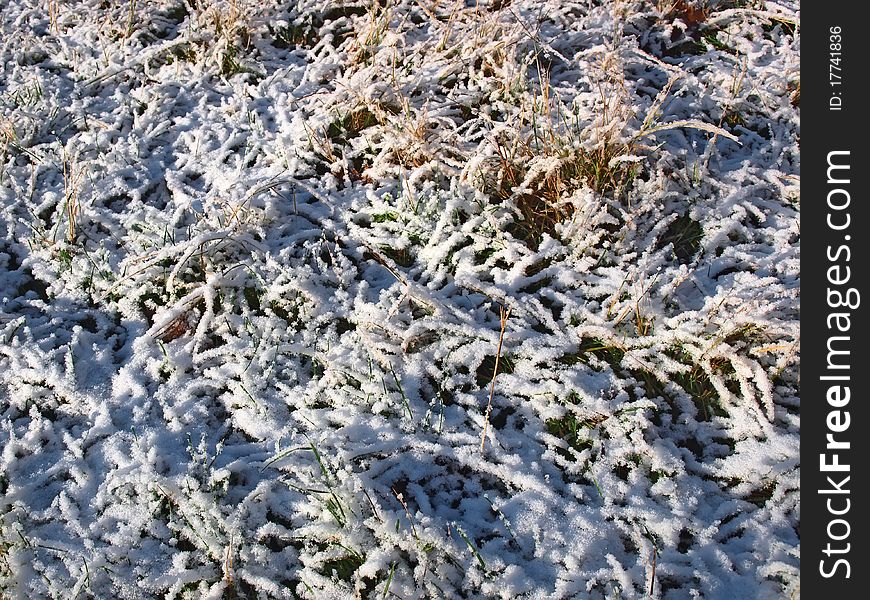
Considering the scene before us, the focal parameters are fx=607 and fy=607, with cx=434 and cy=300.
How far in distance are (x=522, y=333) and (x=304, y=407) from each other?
3.03 feet

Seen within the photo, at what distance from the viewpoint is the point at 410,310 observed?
8.67 feet

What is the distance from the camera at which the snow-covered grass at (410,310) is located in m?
2.01

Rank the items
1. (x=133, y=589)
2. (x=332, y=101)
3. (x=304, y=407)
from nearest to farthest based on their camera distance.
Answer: (x=133, y=589), (x=304, y=407), (x=332, y=101)

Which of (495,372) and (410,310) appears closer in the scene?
(495,372)

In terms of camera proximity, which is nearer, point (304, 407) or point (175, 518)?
point (175, 518)

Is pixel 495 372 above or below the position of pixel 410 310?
below

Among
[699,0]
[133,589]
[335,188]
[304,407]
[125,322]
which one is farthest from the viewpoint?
[699,0]

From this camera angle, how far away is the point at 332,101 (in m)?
3.46

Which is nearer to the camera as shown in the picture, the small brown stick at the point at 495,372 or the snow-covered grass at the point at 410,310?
the snow-covered grass at the point at 410,310

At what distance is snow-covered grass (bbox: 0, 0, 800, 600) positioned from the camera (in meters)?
2.01

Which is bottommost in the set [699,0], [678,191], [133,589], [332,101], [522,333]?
[133,589]

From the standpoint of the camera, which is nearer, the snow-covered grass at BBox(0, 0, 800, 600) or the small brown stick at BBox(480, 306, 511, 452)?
the snow-covered grass at BBox(0, 0, 800, 600)
